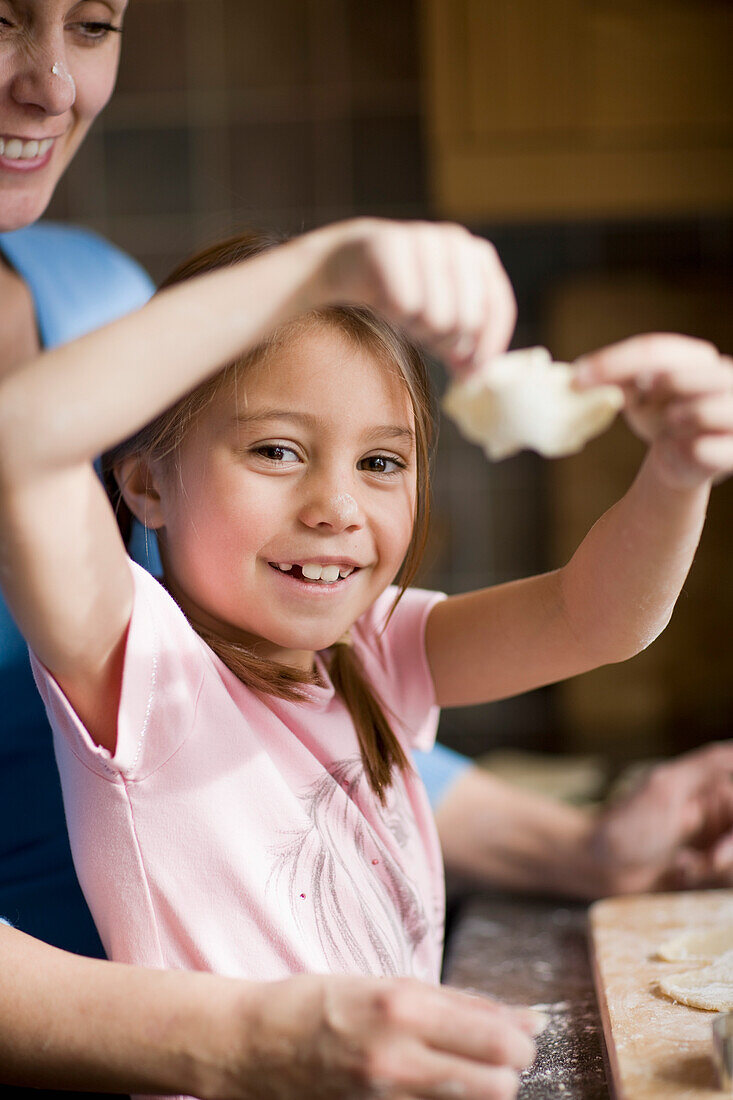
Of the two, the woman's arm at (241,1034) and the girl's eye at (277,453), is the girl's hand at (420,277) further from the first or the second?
the woman's arm at (241,1034)

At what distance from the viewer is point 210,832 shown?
0.44 meters

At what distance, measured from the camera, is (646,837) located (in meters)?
0.81

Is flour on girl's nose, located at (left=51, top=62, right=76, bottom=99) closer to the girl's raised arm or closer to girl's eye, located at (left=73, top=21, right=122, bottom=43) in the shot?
girl's eye, located at (left=73, top=21, right=122, bottom=43)

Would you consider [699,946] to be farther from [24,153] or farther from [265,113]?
[265,113]

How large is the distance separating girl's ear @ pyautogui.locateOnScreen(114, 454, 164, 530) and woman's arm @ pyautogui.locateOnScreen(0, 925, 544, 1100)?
0.18 meters

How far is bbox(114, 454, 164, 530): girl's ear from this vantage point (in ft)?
1.64

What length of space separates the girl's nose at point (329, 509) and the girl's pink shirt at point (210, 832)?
0.07 m

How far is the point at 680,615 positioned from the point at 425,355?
56.0 inches

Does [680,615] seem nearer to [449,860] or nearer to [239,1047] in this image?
[449,860]

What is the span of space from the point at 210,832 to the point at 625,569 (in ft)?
0.65

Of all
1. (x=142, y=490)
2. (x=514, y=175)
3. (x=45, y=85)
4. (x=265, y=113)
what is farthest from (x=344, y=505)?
(x=265, y=113)

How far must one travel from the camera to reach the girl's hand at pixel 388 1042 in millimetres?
354

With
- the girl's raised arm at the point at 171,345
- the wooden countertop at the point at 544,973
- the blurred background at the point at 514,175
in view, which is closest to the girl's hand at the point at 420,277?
the girl's raised arm at the point at 171,345

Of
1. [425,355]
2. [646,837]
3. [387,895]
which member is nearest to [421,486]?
[425,355]
